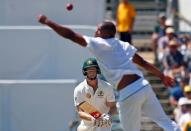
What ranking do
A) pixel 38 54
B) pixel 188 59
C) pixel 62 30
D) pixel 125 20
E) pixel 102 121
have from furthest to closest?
1. pixel 125 20
2. pixel 188 59
3. pixel 38 54
4. pixel 102 121
5. pixel 62 30

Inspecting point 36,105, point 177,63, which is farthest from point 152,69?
point 177,63

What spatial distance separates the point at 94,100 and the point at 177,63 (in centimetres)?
747

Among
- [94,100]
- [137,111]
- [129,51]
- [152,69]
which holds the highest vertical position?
[129,51]

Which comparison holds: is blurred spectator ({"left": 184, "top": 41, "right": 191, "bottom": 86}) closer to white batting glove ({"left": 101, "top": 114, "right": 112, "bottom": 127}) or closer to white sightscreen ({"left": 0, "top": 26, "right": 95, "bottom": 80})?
white sightscreen ({"left": 0, "top": 26, "right": 95, "bottom": 80})

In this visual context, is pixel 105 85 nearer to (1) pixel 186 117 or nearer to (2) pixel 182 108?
(1) pixel 186 117

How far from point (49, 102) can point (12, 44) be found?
1.89 metres

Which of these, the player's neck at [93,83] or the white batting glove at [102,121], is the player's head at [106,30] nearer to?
the player's neck at [93,83]

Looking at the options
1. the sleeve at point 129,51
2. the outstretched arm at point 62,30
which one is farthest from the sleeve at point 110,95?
the outstretched arm at point 62,30

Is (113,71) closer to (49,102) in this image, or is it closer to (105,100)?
(105,100)

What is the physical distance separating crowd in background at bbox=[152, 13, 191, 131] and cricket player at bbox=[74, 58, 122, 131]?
3.99 meters

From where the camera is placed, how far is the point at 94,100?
980 centimetres

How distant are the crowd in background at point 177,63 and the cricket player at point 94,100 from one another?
3.99 metres

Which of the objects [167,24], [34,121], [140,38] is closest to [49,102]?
[34,121]

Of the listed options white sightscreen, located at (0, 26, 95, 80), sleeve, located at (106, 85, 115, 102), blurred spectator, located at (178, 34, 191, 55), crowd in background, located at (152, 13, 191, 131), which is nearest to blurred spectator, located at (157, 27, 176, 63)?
crowd in background, located at (152, 13, 191, 131)
